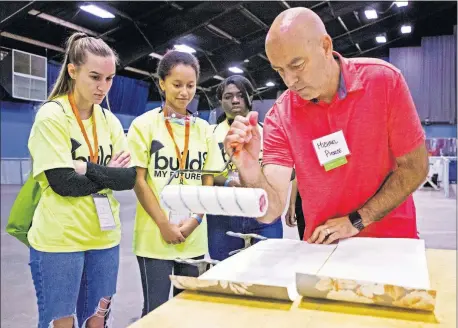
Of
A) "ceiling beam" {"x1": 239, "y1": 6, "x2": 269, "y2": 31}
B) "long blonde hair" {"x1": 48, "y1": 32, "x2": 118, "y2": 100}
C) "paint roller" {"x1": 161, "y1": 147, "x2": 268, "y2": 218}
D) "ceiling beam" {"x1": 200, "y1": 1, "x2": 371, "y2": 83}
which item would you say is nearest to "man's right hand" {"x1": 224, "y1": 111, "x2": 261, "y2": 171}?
"paint roller" {"x1": 161, "y1": 147, "x2": 268, "y2": 218}

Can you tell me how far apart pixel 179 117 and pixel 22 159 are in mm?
9028

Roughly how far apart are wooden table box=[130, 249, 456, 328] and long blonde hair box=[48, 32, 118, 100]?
3.44ft

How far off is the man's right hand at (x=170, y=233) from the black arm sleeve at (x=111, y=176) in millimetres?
186

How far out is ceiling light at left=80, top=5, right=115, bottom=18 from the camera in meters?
8.18

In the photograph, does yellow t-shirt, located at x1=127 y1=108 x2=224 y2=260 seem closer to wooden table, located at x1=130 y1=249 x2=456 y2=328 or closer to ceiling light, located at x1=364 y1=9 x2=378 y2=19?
wooden table, located at x1=130 y1=249 x2=456 y2=328

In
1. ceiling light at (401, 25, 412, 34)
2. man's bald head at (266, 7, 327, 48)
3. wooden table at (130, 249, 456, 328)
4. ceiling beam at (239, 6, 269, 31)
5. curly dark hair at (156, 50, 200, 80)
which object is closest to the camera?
wooden table at (130, 249, 456, 328)

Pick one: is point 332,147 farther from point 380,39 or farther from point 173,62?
point 380,39

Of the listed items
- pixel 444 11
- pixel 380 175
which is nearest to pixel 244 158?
pixel 380 175

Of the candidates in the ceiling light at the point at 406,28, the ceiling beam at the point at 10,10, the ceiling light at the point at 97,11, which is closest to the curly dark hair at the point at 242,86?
the ceiling beam at the point at 10,10

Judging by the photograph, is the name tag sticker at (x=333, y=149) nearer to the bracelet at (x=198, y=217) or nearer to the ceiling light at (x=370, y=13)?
the bracelet at (x=198, y=217)

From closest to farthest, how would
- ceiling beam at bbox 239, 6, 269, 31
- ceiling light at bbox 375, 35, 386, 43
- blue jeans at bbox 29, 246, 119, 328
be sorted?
blue jeans at bbox 29, 246, 119, 328
ceiling beam at bbox 239, 6, 269, 31
ceiling light at bbox 375, 35, 386, 43

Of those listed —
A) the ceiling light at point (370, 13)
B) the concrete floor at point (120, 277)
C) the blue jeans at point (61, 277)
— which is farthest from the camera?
the ceiling light at point (370, 13)

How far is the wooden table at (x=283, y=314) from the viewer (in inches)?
27.2

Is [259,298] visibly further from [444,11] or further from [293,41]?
[444,11]
